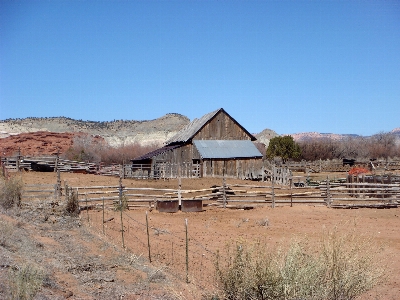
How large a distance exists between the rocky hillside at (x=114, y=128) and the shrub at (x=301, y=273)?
72882 millimetres

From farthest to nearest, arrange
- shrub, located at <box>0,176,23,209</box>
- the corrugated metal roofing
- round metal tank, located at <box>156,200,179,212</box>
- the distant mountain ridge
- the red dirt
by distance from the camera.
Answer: the distant mountain ridge → the red dirt → the corrugated metal roofing → round metal tank, located at <box>156,200,179,212</box> → shrub, located at <box>0,176,23,209</box>

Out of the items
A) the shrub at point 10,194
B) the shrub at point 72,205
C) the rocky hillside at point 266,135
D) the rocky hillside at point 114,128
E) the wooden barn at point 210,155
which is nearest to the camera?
the shrub at point 72,205

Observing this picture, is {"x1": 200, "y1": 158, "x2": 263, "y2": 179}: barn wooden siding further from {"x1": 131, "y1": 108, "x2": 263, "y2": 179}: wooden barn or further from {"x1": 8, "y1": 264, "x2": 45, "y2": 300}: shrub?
{"x1": 8, "y1": 264, "x2": 45, "y2": 300}: shrub

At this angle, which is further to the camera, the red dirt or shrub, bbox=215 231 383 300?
the red dirt

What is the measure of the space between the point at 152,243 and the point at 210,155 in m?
24.0

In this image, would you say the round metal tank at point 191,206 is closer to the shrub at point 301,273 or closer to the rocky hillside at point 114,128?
the shrub at point 301,273

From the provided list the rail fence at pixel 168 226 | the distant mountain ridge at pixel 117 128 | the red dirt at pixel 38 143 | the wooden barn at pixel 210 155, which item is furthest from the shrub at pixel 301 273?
the distant mountain ridge at pixel 117 128

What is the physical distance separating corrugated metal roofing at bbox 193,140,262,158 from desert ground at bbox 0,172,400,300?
645 inches

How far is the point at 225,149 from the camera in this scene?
36656 mm

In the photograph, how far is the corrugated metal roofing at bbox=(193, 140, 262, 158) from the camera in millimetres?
35500

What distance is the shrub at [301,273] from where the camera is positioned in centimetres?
526

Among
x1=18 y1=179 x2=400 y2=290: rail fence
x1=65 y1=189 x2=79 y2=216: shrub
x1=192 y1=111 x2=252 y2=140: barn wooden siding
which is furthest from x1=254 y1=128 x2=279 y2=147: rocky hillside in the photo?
x1=65 y1=189 x2=79 y2=216: shrub

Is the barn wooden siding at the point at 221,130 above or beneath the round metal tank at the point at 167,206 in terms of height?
above

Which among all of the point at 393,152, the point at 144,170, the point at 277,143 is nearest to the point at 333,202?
the point at 144,170
